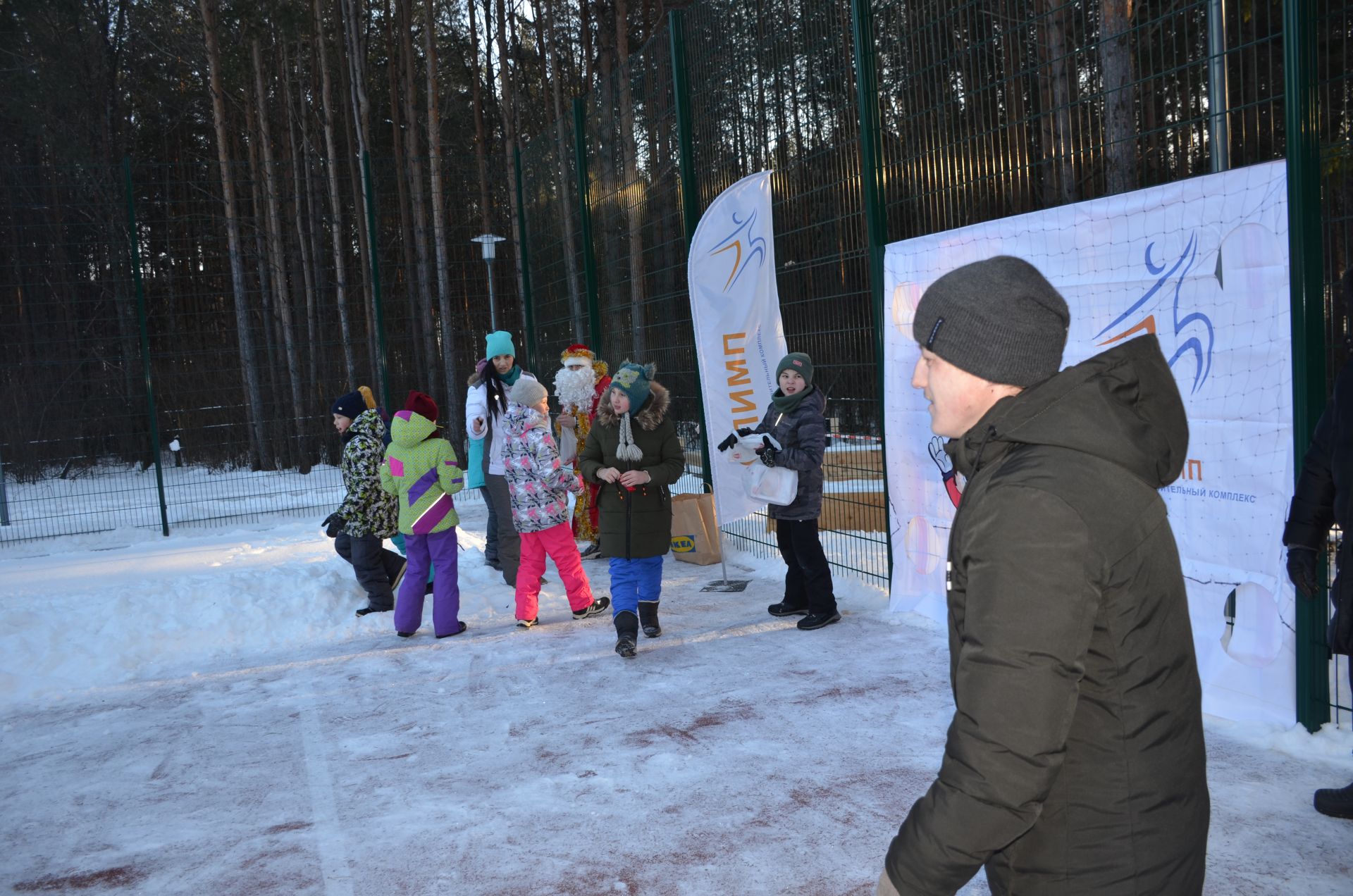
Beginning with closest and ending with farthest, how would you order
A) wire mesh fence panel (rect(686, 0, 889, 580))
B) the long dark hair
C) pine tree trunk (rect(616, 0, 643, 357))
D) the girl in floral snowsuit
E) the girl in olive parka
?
the girl in olive parka → the girl in floral snowsuit → wire mesh fence panel (rect(686, 0, 889, 580)) → the long dark hair → pine tree trunk (rect(616, 0, 643, 357))

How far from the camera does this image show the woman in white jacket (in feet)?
25.1

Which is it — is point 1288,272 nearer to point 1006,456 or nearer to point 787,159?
point 1006,456

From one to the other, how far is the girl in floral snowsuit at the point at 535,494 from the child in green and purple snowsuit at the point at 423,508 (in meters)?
0.41

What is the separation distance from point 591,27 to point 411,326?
12.8m

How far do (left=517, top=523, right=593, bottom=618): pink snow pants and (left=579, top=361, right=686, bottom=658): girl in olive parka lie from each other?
581 mm

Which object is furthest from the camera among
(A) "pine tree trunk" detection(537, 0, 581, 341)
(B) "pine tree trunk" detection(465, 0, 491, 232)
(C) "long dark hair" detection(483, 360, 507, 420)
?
(B) "pine tree trunk" detection(465, 0, 491, 232)

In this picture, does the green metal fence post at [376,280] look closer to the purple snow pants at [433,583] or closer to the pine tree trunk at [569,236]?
the pine tree trunk at [569,236]

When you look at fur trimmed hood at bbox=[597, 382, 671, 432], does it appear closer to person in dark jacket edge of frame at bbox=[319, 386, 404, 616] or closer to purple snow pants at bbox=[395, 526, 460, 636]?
purple snow pants at bbox=[395, 526, 460, 636]

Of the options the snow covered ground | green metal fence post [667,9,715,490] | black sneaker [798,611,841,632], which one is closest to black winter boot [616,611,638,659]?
the snow covered ground

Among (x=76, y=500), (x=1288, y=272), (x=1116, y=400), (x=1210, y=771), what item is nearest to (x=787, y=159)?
(x=1288, y=272)

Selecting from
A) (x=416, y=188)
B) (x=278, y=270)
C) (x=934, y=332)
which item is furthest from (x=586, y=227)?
(x=934, y=332)

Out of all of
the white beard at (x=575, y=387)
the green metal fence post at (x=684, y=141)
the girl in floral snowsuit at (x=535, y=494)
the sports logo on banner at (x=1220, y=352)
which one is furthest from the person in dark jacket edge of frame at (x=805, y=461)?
the green metal fence post at (x=684, y=141)

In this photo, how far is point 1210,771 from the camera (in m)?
4.01

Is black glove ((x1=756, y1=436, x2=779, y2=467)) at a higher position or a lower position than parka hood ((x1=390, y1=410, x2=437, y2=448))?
lower
